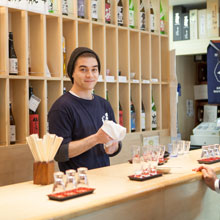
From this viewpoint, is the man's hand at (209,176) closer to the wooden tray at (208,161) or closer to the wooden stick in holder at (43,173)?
the wooden tray at (208,161)

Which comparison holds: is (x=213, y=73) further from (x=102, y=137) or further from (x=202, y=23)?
(x=102, y=137)

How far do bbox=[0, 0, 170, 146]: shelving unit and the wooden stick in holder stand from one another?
3.72ft

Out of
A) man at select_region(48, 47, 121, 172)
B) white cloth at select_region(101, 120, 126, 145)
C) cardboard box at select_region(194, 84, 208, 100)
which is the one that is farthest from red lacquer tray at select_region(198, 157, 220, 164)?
cardboard box at select_region(194, 84, 208, 100)

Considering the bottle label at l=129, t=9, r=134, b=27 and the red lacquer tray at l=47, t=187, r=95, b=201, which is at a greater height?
the bottle label at l=129, t=9, r=134, b=27

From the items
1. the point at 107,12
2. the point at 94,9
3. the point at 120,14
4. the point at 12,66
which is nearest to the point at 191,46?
the point at 120,14

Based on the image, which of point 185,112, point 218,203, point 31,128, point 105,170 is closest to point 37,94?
point 31,128

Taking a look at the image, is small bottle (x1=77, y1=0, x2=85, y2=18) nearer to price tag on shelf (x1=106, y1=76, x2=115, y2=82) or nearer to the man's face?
price tag on shelf (x1=106, y1=76, x2=115, y2=82)

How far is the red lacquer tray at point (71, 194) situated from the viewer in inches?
68.7

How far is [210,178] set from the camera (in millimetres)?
2365

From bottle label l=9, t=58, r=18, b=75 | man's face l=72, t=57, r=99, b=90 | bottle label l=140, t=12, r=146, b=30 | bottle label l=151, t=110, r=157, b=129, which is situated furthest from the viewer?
bottle label l=151, t=110, r=157, b=129

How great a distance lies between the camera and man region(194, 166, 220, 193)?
2322 mm

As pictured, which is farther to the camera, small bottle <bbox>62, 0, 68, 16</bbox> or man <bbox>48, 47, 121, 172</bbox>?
small bottle <bbox>62, 0, 68, 16</bbox>

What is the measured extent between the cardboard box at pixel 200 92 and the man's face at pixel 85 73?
382 cm

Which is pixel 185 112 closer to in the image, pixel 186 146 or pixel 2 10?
pixel 186 146
